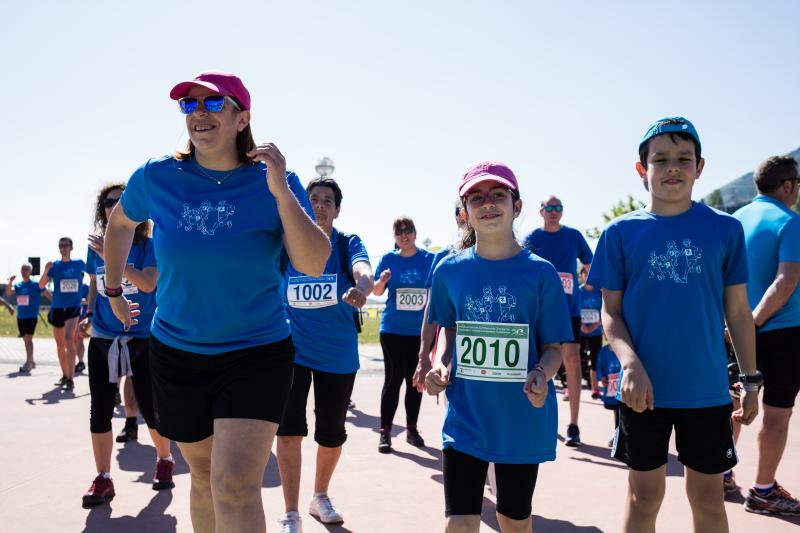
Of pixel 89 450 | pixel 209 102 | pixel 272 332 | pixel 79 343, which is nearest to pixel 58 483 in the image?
pixel 89 450

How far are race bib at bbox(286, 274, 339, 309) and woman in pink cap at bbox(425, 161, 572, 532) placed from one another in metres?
1.40

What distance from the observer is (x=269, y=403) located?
2.72 meters

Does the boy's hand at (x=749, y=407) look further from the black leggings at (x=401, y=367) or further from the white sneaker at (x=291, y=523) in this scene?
the black leggings at (x=401, y=367)

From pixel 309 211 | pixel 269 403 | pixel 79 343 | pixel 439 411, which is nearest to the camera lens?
pixel 269 403

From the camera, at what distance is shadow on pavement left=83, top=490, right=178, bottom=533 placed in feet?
13.8

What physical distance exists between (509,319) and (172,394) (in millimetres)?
1537

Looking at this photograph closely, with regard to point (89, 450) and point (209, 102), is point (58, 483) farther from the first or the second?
point (209, 102)

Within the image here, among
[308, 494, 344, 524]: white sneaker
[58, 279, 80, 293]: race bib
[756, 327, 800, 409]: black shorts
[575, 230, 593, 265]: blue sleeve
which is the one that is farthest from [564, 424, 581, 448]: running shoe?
[58, 279, 80, 293]: race bib

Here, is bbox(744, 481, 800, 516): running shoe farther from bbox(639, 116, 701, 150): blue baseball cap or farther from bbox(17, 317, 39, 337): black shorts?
bbox(17, 317, 39, 337): black shorts

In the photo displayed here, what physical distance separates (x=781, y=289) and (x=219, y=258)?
3550 millimetres

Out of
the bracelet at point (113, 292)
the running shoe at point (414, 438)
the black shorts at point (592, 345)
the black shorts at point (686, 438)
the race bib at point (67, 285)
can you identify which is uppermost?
the bracelet at point (113, 292)

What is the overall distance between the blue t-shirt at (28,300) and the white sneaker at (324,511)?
10.7 meters

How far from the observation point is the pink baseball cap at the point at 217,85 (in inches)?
111

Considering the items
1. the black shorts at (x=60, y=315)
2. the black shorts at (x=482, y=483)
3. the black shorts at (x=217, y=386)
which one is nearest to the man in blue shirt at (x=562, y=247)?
the black shorts at (x=482, y=483)
